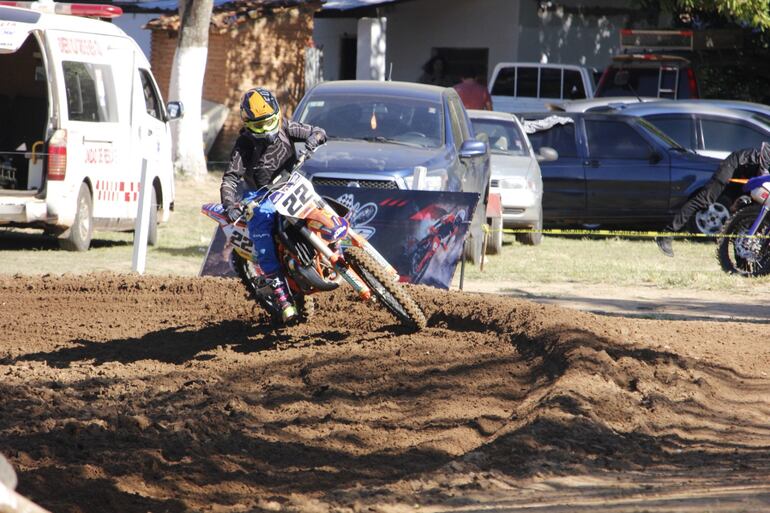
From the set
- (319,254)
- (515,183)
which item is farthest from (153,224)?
(319,254)

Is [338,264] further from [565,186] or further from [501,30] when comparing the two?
[501,30]

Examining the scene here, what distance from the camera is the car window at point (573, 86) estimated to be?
26516 millimetres

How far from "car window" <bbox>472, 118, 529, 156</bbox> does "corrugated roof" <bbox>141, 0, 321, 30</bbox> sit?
10110 millimetres

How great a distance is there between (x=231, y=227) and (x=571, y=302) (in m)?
4.24

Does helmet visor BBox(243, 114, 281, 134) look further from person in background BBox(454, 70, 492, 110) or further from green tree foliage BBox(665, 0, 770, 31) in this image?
green tree foliage BBox(665, 0, 770, 31)

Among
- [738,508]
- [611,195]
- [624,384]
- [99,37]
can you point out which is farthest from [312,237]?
[611,195]

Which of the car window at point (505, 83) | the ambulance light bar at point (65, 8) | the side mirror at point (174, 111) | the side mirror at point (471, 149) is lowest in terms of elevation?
the side mirror at point (471, 149)

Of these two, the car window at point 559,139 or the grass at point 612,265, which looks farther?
the car window at point 559,139

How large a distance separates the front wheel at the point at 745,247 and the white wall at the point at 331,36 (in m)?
16.8

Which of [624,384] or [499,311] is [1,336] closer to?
[499,311]

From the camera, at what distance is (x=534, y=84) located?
26.7 metres

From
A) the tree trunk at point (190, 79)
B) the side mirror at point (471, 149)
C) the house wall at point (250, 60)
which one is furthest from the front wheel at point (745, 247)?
the house wall at point (250, 60)

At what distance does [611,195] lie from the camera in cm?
1823

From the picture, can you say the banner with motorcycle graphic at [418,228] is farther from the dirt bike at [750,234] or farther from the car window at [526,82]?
the car window at [526,82]
